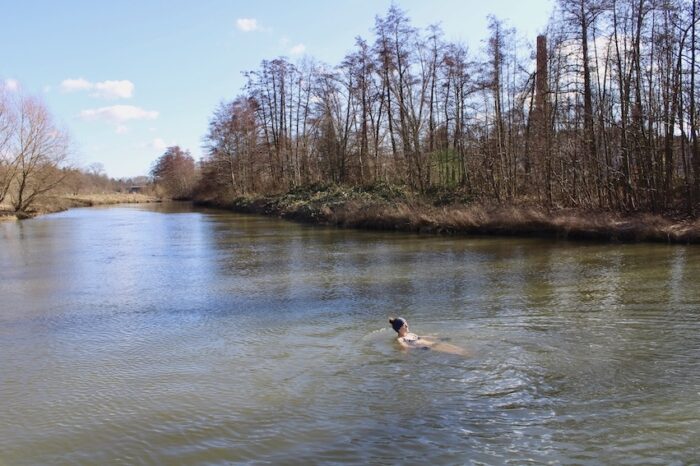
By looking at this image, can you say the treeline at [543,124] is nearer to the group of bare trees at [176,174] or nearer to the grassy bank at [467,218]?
the grassy bank at [467,218]

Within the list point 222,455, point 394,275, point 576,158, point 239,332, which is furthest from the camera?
point 576,158

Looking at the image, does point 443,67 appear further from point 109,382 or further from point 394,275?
point 109,382

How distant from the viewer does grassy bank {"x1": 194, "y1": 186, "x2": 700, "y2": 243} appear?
20828mm

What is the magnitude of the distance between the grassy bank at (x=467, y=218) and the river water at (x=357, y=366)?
13.2ft

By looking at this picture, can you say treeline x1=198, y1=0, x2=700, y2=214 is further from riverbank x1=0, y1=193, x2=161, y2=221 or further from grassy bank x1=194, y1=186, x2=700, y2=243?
riverbank x1=0, y1=193, x2=161, y2=221

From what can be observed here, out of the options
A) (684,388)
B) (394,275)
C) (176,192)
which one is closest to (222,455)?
(684,388)

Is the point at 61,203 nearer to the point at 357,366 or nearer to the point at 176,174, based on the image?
the point at 176,174

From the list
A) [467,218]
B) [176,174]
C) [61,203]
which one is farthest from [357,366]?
[176,174]

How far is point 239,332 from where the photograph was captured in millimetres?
10141

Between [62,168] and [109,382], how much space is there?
51.3m

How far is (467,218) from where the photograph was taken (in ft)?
85.1

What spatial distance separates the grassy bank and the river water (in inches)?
159

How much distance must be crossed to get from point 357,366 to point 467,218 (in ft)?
62.1

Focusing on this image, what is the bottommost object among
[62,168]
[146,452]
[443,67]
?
[146,452]
